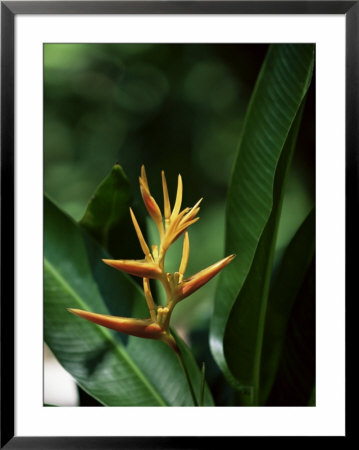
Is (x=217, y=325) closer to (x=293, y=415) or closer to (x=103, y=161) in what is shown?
(x=293, y=415)

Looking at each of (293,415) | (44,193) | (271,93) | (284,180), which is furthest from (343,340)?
(44,193)

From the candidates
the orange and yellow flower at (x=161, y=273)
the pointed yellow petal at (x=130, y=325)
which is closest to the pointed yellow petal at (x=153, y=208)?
the orange and yellow flower at (x=161, y=273)

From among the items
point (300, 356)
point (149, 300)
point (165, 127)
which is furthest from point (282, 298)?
point (165, 127)

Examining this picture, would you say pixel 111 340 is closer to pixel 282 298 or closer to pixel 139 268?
pixel 139 268

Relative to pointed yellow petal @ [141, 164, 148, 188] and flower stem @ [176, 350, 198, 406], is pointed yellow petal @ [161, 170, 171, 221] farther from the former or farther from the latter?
flower stem @ [176, 350, 198, 406]

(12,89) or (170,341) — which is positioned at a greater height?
(12,89)
